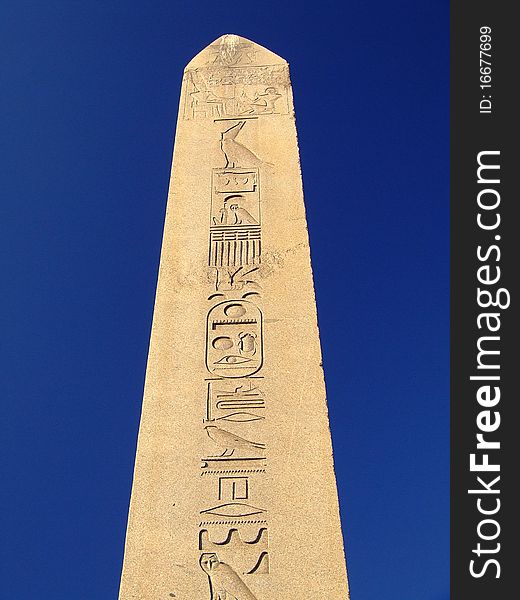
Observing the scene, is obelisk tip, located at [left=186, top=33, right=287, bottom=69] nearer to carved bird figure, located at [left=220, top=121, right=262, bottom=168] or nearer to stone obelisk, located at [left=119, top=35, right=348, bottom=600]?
stone obelisk, located at [left=119, top=35, right=348, bottom=600]

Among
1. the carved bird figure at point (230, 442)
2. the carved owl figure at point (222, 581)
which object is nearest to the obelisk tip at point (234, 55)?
the carved bird figure at point (230, 442)

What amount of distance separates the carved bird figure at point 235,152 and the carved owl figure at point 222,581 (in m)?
2.33

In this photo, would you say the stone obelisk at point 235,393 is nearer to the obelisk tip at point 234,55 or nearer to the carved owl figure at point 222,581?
the carved owl figure at point 222,581

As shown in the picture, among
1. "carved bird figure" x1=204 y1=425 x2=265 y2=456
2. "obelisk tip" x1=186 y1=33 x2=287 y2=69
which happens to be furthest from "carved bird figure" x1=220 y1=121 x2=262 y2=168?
"carved bird figure" x1=204 y1=425 x2=265 y2=456

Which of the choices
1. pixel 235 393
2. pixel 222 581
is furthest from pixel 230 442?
pixel 222 581

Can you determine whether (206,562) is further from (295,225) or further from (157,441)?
(295,225)

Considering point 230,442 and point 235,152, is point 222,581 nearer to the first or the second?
point 230,442

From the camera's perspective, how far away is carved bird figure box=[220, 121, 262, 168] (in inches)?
209

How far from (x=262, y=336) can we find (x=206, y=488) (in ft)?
2.84

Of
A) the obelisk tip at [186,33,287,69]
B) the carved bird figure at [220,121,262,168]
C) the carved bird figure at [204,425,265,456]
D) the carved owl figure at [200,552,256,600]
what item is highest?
the obelisk tip at [186,33,287,69]

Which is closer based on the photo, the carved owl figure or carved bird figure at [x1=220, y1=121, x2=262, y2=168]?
the carved owl figure

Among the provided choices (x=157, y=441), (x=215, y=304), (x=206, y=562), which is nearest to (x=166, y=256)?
(x=215, y=304)

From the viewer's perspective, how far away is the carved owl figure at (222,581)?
4008mm

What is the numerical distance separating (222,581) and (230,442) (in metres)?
0.67
